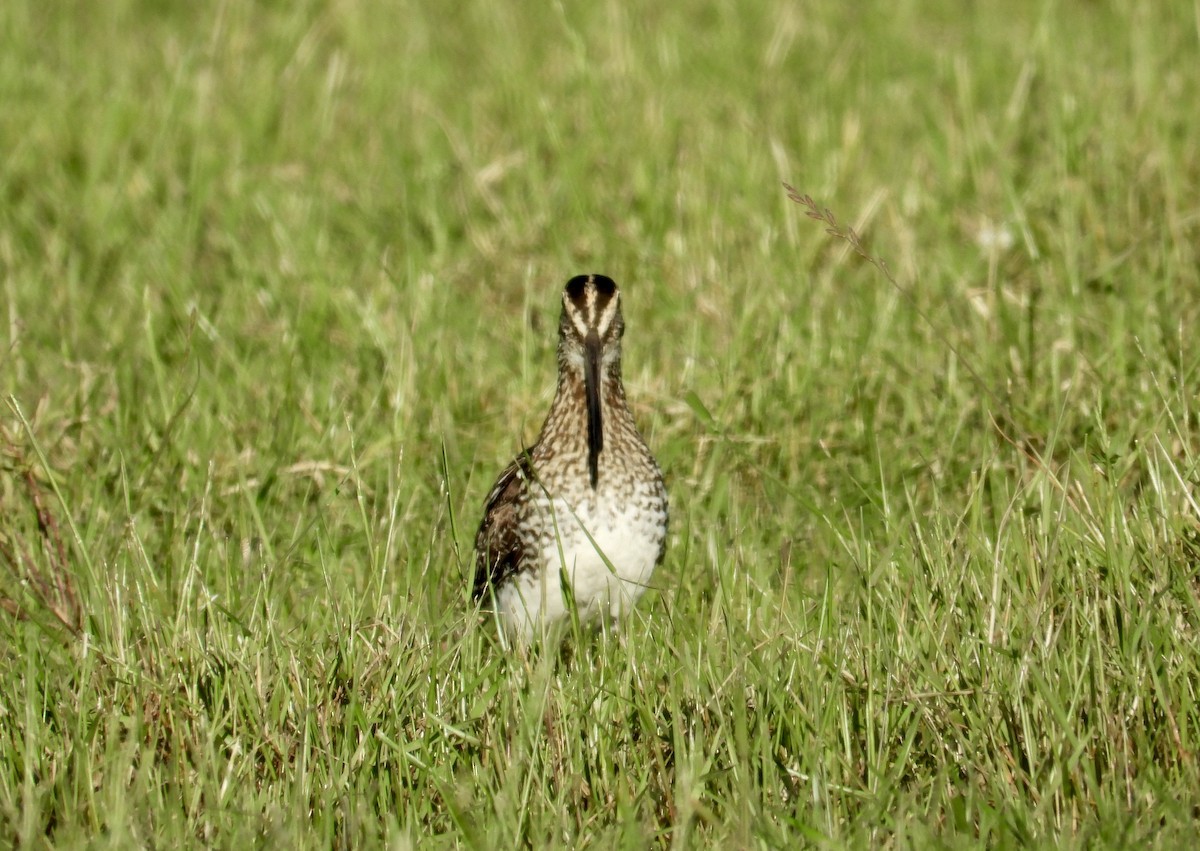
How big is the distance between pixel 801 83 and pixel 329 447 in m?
3.83

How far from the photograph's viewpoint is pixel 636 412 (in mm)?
5910

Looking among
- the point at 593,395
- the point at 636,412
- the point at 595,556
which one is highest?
the point at 636,412

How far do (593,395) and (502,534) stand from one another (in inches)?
20.1

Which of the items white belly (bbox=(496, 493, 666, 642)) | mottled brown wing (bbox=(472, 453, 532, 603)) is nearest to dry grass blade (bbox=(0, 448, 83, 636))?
mottled brown wing (bbox=(472, 453, 532, 603))

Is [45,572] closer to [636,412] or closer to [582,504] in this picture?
[582,504]

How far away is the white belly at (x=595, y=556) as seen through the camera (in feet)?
15.3

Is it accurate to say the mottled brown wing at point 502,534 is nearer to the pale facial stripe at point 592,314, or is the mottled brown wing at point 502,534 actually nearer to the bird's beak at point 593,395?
the bird's beak at point 593,395

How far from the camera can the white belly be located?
468 cm

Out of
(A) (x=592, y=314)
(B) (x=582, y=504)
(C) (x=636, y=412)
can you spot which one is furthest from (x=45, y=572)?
(C) (x=636, y=412)

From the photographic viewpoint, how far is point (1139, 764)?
3.48m

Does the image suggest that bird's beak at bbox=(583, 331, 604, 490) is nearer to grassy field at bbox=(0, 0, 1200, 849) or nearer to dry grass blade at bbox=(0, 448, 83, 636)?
grassy field at bbox=(0, 0, 1200, 849)

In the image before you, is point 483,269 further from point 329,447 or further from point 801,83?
point 801,83

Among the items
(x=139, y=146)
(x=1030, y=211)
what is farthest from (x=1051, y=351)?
(x=139, y=146)

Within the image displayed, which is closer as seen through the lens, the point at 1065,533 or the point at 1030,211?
the point at 1065,533
